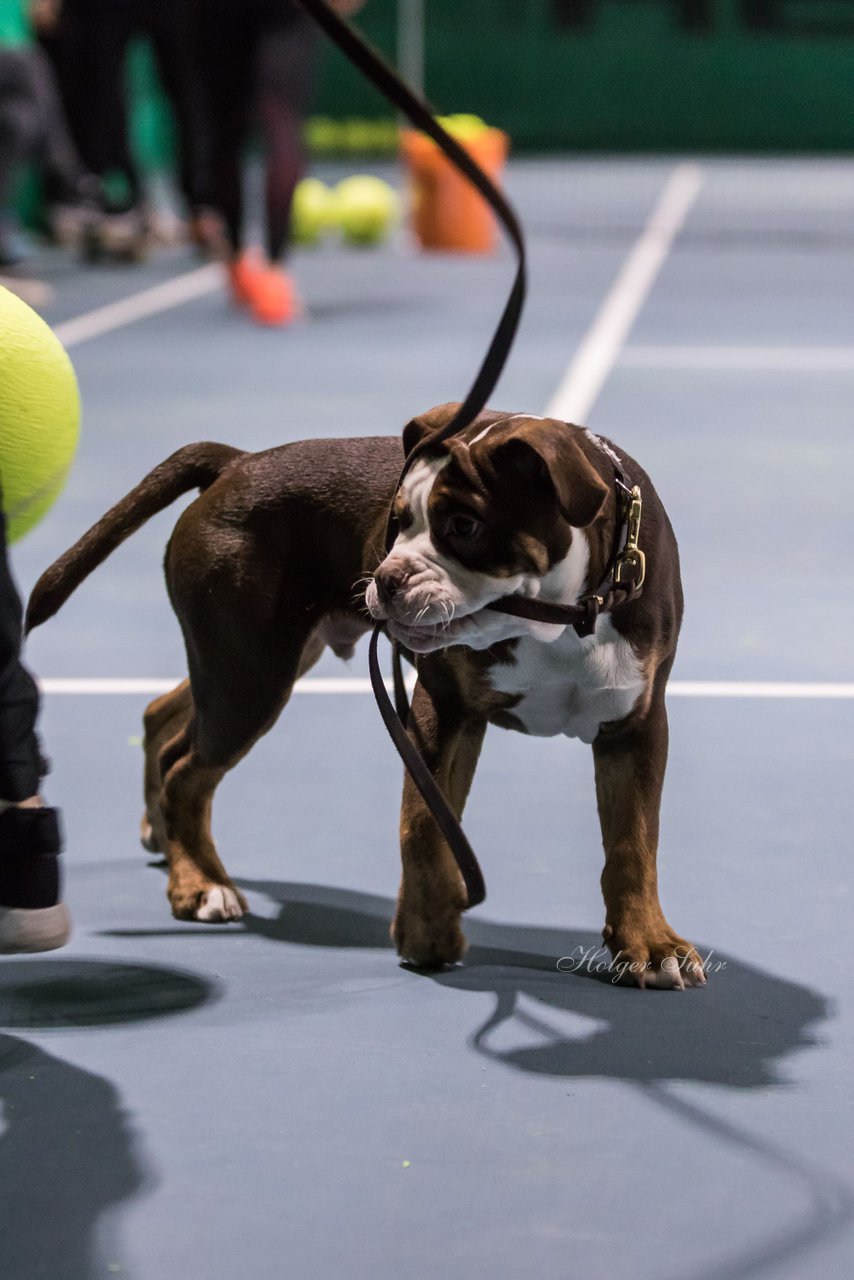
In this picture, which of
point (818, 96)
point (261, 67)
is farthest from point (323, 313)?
point (818, 96)

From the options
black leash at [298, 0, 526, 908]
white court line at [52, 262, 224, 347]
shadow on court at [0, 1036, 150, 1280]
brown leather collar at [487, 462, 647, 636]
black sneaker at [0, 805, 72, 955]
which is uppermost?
black leash at [298, 0, 526, 908]

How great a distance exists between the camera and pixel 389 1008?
9.44 feet

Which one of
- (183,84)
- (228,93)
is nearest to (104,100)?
(183,84)

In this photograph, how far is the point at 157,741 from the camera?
140 inches

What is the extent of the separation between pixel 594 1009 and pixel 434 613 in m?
0.65

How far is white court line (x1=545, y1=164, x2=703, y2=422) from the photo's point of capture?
7787 millimetres

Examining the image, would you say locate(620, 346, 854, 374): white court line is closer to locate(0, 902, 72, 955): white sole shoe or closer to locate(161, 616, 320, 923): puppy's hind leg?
locate(161, 616, 320, 923): puppy's hind leg

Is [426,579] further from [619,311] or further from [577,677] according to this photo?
[619,311]

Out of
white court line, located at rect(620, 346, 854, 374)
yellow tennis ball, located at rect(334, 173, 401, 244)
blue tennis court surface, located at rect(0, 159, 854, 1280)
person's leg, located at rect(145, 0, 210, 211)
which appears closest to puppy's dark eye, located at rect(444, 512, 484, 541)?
blue tennis court surface, located at rect(0, 159, 854, 1280)

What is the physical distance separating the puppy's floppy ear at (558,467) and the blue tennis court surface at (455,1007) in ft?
2.40

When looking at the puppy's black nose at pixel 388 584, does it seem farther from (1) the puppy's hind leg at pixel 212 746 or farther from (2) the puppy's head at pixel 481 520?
(1) the puppy's hind leg at pixel 212 746

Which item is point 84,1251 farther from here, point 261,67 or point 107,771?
point 261,67

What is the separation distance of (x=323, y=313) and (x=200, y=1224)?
8.49 metres

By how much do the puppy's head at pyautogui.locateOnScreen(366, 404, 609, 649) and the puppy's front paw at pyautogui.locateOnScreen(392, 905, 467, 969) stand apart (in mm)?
513
